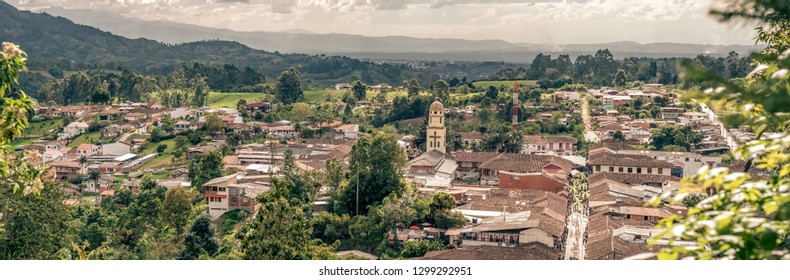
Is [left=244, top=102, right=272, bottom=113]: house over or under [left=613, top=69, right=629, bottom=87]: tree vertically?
under

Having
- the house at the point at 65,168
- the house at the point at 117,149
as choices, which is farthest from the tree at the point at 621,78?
the house at the point at 65,168

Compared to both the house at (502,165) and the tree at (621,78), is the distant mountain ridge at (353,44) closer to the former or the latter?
the house at (502,165)

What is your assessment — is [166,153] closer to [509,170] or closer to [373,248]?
[509,170]

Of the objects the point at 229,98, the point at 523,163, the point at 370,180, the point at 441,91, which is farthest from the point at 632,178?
the point at 229,98

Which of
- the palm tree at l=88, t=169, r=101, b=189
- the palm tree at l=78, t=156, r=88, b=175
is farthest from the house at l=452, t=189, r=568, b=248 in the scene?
the palm tree at l=78, t=156, r=88, b=175

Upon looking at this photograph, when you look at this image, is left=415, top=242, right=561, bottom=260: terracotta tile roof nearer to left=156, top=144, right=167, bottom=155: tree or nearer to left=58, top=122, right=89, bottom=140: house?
left=156, top=144, right=167, bottom=155: tree

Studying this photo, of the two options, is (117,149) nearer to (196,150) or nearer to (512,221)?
(196,150)
